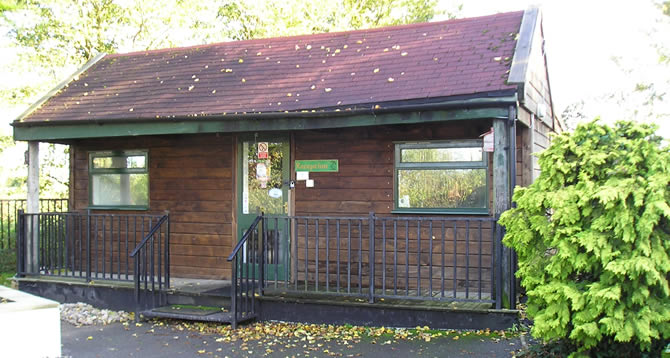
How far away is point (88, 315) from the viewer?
7461 millimetres

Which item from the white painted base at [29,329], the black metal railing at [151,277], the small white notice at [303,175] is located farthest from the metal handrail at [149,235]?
the white painted base at [29,329]

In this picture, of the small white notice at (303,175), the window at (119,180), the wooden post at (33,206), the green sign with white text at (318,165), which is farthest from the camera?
the window at (119,180)

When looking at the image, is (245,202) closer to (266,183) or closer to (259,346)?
(266,183)

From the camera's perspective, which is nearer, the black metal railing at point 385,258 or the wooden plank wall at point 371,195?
the black metal railing at point 385,258

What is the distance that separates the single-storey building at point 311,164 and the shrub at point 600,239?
134 centimetres

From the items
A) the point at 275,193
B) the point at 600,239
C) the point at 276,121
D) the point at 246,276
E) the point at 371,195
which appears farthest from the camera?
the point at 275,193

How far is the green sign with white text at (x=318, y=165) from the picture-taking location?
26.6 feet

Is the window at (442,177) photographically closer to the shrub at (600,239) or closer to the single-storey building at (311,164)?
the single-storey building at (311,164)

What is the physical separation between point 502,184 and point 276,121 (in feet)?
9.51

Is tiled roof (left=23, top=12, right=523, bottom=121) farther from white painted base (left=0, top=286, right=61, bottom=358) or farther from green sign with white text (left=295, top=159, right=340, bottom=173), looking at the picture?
white painted base (left=0, top=286, right=61, bottom=358)

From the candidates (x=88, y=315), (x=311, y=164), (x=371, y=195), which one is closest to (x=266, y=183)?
(x=311, y=164)

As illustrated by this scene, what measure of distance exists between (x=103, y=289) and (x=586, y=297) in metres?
6.44

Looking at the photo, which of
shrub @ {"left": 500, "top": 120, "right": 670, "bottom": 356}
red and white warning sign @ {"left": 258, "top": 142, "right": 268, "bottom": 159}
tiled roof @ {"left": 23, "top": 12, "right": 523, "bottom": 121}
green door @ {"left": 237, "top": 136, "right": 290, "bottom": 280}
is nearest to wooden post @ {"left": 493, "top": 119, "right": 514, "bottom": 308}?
tiled roof @ {"left": 23, "top": 12, "right": 523, "bottom": 121}

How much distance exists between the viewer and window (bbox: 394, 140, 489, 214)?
727cm
